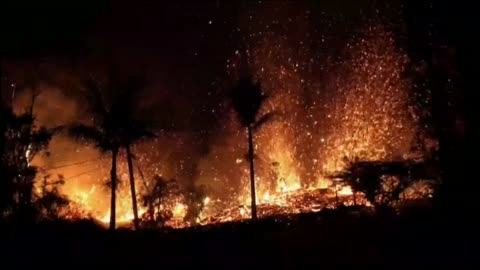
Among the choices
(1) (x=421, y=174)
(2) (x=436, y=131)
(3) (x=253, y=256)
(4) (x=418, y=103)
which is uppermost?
(4) (x=418, y=103)

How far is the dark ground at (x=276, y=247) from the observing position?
14031 millimetres

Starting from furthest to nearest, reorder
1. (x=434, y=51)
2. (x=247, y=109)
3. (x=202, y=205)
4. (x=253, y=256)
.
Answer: (x=202, y=205) < (x=247, y=109) < (x=434, y=51) < (x=253, y=256)

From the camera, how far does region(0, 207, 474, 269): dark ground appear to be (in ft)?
46.0

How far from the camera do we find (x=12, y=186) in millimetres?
30078

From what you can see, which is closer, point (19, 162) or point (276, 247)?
point (276, 247)

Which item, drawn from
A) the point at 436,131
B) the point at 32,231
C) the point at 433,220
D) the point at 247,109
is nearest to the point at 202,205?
the point at 247,109

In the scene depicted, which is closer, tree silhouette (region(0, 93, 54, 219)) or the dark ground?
the dark ground

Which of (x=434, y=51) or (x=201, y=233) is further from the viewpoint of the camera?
(x=434, y=51)

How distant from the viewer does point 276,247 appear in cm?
1557

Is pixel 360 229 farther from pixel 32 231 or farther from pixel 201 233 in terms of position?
pixel 32 231

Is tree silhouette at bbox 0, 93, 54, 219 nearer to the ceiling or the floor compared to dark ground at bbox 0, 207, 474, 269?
nearer to the ceiling

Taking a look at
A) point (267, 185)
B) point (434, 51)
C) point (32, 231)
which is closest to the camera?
point (32, 231)

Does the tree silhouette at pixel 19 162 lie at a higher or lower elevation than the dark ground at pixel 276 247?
higher

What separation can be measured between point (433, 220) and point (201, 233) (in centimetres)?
698
